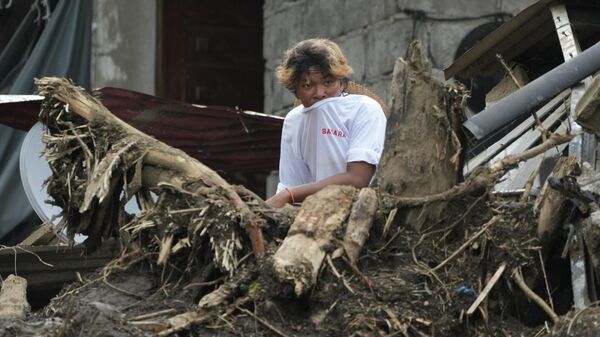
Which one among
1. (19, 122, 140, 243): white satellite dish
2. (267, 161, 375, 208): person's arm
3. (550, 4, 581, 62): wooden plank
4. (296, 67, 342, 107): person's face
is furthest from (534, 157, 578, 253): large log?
(19, 122, 140, 243): white satellite dish

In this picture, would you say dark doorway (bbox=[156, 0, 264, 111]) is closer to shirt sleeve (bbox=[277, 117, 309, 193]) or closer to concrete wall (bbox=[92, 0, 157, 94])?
concrete wall (bbox=[92, 0, 157, 94])

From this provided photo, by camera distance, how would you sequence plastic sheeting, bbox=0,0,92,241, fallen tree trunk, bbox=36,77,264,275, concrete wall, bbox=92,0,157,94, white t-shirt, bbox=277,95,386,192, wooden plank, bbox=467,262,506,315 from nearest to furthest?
1. wooden plank, bbox=467,262,506,315
2. fallen tree trunk, bbox=36,77,264,275
3. white t-shirt, bbox=277,95,386,192
4. plastic sheeting, bbox=0,0,92,241
5. concrete wall, bbox=92,0,157,94

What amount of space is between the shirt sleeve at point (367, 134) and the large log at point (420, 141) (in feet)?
2.52

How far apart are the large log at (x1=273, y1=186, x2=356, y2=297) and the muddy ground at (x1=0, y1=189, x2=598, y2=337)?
0.05 metres

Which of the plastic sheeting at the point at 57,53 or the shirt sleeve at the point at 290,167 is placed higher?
the plastic sheeting at the point at 57,53

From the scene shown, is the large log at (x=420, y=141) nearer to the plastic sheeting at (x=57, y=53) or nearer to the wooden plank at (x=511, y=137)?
the wooden plank at (x=511, y=137)

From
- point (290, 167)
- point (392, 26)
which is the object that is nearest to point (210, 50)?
point (392, 26)

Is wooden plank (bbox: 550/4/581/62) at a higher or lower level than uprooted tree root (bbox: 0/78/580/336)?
higher

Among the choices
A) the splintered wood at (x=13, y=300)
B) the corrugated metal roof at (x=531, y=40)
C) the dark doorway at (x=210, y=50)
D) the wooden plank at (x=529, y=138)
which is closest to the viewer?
the splintered wood at (x=13, y=300)

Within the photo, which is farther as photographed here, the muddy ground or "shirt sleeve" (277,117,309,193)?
"shirt sleeve" (277,117,309,193)

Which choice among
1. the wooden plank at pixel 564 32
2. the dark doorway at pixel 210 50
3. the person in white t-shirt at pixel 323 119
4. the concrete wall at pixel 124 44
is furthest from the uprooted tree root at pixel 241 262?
the dark doorway at pixel 210 50

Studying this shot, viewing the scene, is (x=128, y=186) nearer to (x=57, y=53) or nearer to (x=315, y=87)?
(x=315, y=87)

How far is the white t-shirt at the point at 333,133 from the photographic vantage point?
5.34 m

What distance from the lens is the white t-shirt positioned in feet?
17.5
